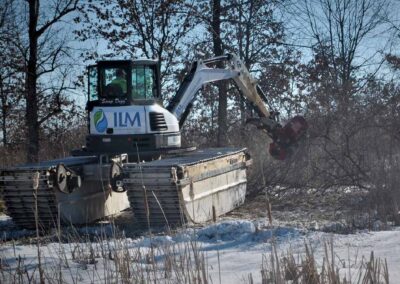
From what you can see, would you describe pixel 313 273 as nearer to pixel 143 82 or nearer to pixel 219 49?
pixel 143 82

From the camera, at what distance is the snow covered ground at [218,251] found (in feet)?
15.4

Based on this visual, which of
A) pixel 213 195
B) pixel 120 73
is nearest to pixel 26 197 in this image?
pixel 120 73

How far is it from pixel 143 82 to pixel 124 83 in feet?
1.19

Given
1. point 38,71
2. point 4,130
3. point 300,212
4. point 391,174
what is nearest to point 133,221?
point 300,212

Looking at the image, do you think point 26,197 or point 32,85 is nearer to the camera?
point 26,197

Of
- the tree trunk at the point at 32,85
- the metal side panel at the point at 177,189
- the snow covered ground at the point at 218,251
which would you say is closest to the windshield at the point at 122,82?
the metal side panel at the point at 177,189

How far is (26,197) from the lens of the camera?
29.6ft

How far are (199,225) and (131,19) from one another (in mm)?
13575

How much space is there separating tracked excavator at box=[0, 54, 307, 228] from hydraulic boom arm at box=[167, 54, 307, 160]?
0.03m

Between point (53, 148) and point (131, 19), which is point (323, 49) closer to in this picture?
point (131, 19)

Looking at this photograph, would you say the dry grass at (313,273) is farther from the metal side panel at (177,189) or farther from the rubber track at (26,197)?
the rubber track at (26,197)

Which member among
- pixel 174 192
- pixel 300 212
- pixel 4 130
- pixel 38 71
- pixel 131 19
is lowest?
pixel 300 212

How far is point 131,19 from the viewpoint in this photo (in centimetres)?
2064

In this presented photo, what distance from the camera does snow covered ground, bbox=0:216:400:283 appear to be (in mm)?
4684
